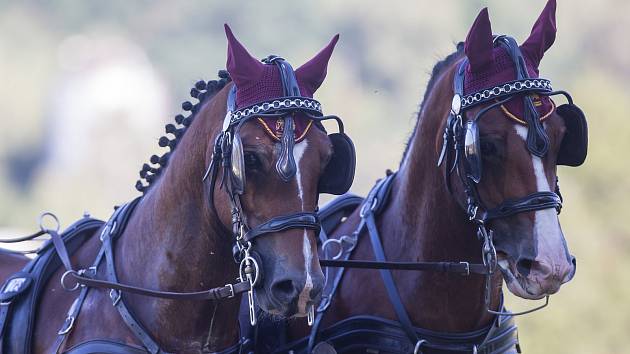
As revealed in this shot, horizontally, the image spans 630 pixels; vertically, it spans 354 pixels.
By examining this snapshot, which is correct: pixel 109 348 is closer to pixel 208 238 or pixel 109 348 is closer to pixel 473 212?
pixel 208 238

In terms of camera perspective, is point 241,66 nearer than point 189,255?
Yes

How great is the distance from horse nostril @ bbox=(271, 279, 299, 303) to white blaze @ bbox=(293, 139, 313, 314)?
3cm

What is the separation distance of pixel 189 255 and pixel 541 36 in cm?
163

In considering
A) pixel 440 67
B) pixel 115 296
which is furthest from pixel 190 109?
pixel 440 67

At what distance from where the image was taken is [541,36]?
462 centimetres

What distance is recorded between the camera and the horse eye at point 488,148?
4.33 m

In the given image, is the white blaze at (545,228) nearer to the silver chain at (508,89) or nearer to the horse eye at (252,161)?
the silver chain at (508,89)

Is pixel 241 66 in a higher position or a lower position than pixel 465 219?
higher

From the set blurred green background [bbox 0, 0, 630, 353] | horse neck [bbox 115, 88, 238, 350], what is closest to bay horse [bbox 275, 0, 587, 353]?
horse neck [bbox 115, 88, 238, 350]

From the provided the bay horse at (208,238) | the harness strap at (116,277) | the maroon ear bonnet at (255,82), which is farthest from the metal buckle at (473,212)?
the harness strap at (116,277)

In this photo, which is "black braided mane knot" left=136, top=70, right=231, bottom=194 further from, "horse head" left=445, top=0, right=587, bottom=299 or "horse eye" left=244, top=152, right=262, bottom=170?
"horse head" left=445, top=0, right=587, bottom=299

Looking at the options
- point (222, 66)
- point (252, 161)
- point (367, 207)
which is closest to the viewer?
point (252, 161)

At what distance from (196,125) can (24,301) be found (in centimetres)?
105

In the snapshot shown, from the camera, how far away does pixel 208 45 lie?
179 feet
